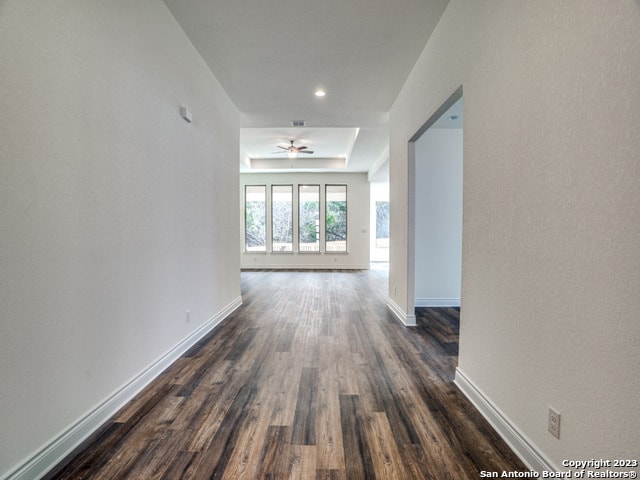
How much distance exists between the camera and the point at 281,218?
358 inches

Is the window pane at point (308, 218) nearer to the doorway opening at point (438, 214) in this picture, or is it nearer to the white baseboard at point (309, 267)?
the white baseboard at point (309, 267)

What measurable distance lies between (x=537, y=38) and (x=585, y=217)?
87 centimetres

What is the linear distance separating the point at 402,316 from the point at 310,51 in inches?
122

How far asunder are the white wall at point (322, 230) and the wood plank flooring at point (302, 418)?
5.91m

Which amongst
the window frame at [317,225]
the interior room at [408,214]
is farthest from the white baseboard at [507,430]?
the window frame at [317,225]

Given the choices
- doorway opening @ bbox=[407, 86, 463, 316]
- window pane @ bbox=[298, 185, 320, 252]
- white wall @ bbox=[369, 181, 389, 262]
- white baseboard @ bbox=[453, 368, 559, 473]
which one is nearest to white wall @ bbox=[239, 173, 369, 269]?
window pane @ bbox=[298, 185, 320, 252]

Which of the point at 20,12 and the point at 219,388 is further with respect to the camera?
the point at 219,388

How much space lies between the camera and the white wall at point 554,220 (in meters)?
0.96

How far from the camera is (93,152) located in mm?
1665

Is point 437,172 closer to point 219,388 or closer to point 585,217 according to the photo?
point 585,217

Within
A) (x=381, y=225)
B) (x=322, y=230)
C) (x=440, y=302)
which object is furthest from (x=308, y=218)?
(x=440, y=302)

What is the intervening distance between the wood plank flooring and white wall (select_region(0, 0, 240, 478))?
1.02 ft

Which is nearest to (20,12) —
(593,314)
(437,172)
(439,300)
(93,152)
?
(93,152)

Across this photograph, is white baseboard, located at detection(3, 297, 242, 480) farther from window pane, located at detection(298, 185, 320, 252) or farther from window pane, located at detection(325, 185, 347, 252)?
window pane, located at detection(325, 185, 347, 252)
